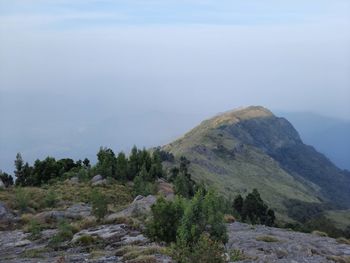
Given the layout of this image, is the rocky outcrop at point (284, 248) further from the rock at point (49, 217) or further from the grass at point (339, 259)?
the rock at point (49, 217)

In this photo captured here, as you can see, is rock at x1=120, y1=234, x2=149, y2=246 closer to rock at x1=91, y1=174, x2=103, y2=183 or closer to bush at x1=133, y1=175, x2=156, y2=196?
bush at x1=133, y1=175, x2=156, y2=196

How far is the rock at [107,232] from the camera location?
3584cm

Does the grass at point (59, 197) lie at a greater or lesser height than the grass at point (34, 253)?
greater

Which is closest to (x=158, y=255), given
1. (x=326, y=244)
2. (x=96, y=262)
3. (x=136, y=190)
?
(x=96, y=262)

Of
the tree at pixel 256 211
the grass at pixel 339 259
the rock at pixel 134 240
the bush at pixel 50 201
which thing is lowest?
the tree at pixel 256 211

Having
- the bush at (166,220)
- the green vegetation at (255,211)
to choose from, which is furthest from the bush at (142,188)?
the green vegetation at (255,211)

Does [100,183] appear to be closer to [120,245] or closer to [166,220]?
[120,245]

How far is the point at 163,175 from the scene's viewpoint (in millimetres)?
91812

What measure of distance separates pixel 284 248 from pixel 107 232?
1302cm

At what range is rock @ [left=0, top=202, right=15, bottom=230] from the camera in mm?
47316

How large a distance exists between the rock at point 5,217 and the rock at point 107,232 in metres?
11.5

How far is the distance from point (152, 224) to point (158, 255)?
5.29 metres

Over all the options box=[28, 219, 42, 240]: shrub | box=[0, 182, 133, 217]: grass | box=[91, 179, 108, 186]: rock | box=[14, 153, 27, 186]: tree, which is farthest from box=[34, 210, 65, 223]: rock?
box=[14, 153, 27, 186]: tree

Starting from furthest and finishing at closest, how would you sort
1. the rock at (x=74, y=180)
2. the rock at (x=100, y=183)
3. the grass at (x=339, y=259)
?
1. the rock at (x=74, y=180)
2. the rock at (x=100, y=183)
3. the grass at (x=339, y=259)
